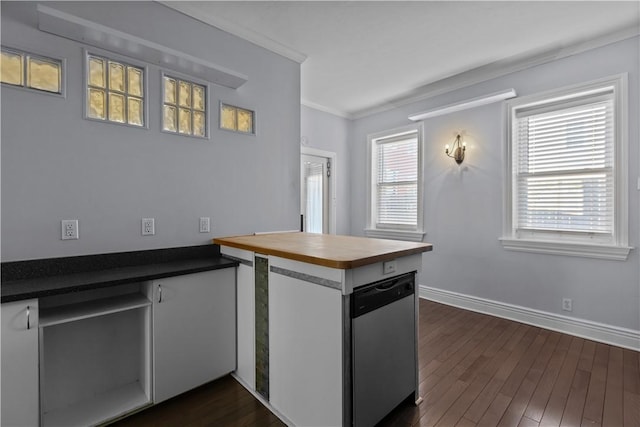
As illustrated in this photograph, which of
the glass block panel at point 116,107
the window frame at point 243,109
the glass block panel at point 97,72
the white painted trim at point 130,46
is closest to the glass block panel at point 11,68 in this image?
the white painted trim at point 130,46

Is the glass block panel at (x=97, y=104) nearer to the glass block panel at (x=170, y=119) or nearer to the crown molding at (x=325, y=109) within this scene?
the glass block panel at (x=170, y=119)

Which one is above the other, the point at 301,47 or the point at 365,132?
the point at 301,47

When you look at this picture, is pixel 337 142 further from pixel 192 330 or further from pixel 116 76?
pixel 192 330

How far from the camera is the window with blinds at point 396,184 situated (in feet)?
14.4

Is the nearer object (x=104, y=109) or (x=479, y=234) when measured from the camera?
(x=104, y=109)

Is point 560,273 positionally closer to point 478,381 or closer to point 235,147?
point 478,381

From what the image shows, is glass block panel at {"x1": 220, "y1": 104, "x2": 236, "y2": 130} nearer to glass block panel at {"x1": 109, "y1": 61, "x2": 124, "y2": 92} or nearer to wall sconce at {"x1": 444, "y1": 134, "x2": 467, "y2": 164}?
glass block panel at {"x1": 109, "y1": 61, "x2": 124, "y2": 92}

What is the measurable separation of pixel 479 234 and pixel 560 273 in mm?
857

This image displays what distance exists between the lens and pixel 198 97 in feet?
8.01

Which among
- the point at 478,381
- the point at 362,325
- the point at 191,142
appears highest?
the point at 191,142

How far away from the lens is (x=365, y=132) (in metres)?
5.00

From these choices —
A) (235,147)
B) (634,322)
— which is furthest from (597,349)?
(235,147)

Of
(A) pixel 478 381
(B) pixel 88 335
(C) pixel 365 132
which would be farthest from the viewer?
(C) pixel 365 132

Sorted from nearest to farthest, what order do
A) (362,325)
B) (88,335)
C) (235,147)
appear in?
(362,325)
(88,335)
(235,147)
